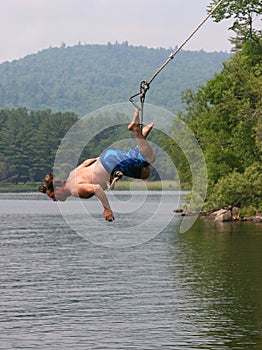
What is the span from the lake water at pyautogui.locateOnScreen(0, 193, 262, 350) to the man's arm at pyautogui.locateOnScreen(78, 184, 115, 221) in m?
13.9

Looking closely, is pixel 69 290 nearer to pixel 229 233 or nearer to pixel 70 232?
pixel 229 233

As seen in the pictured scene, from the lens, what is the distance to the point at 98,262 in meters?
73.1

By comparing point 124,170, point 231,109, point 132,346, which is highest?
point 231,109

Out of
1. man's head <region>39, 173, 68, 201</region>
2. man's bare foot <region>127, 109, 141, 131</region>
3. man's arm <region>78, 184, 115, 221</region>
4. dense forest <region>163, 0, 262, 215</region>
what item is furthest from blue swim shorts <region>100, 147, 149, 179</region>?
dense forest <region>163, 0, 262, 215</region>

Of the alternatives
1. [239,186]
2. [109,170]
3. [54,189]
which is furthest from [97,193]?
[239,186]

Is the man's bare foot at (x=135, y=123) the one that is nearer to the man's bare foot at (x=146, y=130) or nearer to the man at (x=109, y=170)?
the man at (x=109, y=170)

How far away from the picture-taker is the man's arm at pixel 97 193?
14.1 m

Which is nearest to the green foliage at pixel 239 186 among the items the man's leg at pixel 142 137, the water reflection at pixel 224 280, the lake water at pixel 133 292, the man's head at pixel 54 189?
the water reflection at pixel 224 280

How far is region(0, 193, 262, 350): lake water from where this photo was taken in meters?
45.0

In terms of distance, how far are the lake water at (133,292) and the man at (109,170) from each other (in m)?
13.8

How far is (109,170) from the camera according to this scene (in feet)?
46.3

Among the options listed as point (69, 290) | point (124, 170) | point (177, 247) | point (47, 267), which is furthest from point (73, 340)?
point (177, 247)

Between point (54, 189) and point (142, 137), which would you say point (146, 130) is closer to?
point (142, 137)

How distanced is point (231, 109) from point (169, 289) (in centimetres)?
3555
